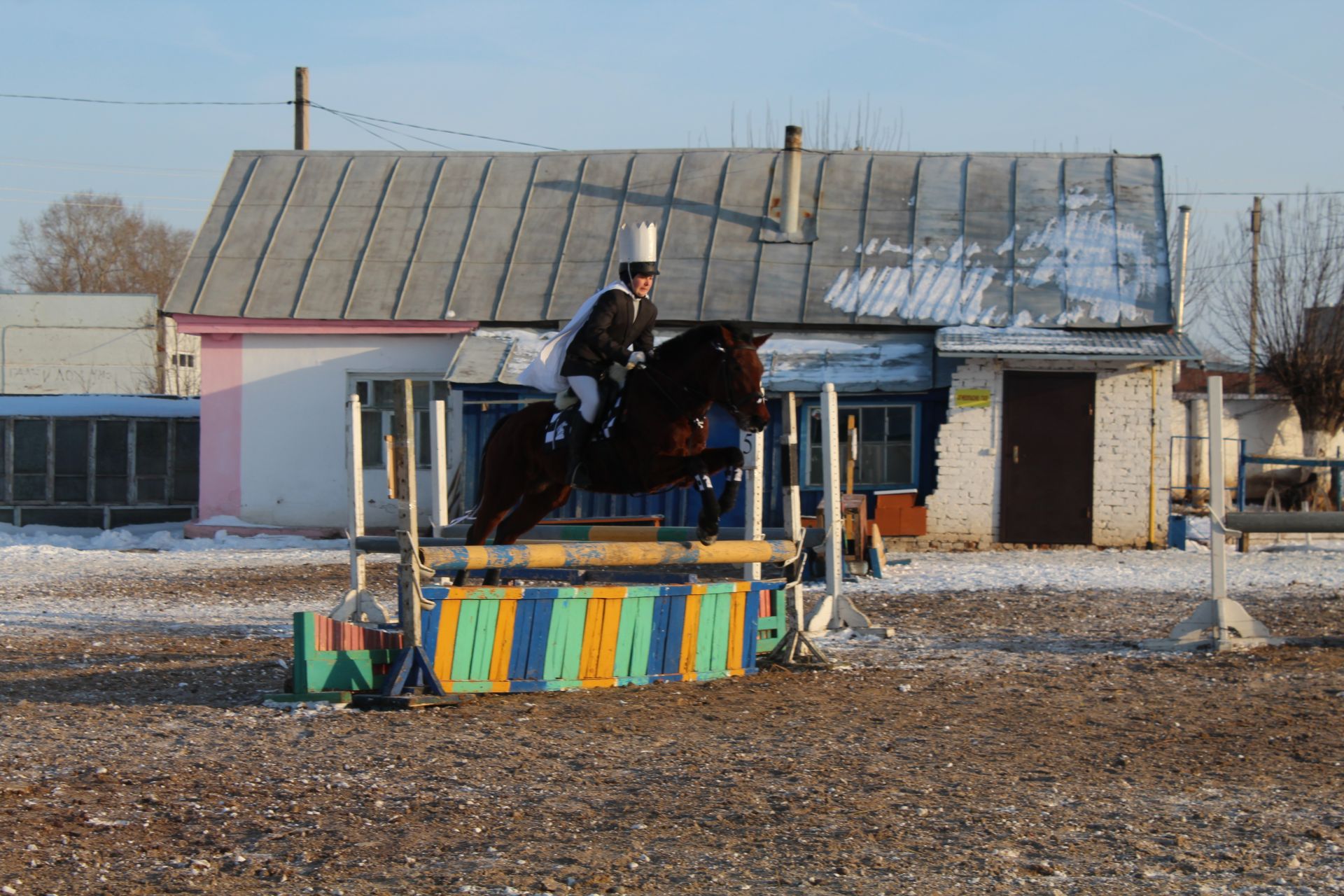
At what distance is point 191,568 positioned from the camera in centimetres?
1545

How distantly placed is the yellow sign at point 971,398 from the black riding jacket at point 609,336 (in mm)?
10464

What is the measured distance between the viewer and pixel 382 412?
19.7 metres

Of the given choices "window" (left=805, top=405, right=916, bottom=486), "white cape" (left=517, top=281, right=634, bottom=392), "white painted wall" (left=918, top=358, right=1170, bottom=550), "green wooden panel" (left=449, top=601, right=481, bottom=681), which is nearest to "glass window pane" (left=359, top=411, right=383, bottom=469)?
"window" (left=805, top=405, right=916, bottom=486)

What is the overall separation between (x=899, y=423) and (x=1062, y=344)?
256cm

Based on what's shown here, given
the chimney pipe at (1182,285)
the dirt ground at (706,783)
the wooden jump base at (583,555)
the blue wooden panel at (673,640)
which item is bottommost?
the dirt ground at (706,783)

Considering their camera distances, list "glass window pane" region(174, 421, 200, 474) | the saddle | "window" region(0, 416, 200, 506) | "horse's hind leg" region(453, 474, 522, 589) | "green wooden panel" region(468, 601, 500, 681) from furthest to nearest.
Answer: "glass window pane" region(174, 421, 200, 474)
"window" region(0, 416, 200, 506)
"horse's hind leg" region(453, 474, 522, 589)
the saddle
"green wooden panel" region(468, 601, 500, 681)

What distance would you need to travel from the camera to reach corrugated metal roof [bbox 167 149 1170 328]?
61.6 ft

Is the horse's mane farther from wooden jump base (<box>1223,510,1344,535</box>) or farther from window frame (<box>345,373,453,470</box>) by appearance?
window frame (<box>345,373,453,470</box>)

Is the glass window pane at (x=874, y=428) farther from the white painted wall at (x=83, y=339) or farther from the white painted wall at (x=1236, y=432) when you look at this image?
the white painted wall at (x=83, y=339)

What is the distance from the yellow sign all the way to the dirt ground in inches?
372

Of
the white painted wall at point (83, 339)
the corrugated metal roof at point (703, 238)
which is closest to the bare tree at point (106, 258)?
the white painted wall at point (83, 339)

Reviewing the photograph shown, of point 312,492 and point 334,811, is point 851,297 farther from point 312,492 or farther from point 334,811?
point 334,811

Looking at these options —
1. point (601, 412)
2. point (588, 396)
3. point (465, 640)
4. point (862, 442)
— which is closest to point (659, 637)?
point (465, 640)

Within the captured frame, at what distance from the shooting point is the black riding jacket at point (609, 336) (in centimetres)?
780
